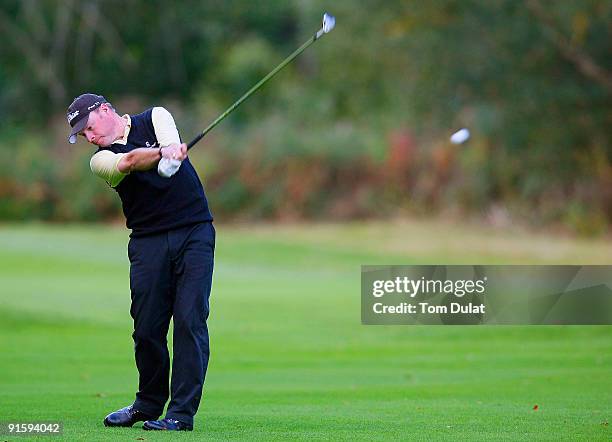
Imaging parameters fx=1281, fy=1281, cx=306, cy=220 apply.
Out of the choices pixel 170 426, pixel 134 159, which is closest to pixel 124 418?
pixel 170 426

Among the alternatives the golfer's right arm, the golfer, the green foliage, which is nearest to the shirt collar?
the golfer

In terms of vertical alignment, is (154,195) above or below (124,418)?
above

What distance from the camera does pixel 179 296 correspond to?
7.15 metres

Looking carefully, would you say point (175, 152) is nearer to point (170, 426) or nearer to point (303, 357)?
point (170, 426)

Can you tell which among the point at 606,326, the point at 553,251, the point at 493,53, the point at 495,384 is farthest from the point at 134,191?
the point at 493,53

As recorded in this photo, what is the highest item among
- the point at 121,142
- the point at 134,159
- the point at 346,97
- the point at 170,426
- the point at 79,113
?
the point at 346,97

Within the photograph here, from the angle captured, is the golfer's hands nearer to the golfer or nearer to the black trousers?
the golfer

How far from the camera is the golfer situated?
23.1ft

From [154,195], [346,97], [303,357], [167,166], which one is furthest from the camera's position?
[346,97]

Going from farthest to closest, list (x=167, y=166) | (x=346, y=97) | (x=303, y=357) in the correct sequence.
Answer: (x=346, y=97)
(x=303, y=357)
(x=167, y=166)

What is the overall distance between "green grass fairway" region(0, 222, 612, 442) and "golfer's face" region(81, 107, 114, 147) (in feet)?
5.23

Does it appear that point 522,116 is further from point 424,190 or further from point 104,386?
point 104,386

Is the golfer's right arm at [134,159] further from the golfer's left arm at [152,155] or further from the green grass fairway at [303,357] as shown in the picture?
the green grass fairway at [303,357]

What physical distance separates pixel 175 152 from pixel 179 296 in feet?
2.82
